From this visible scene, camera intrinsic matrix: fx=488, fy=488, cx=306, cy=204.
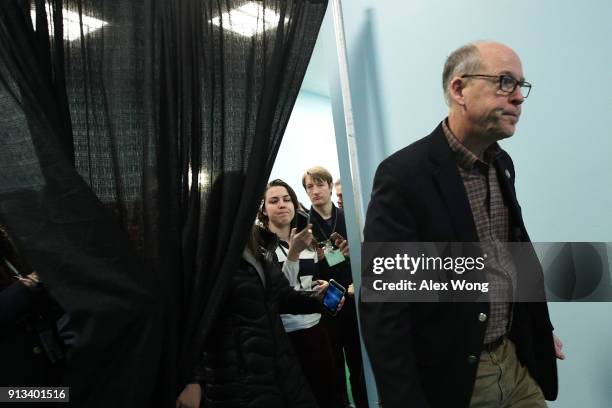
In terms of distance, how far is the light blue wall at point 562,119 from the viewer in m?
1.33

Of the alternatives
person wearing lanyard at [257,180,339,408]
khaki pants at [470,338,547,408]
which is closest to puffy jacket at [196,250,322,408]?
person wearing lanyard at [257,180,339,408]

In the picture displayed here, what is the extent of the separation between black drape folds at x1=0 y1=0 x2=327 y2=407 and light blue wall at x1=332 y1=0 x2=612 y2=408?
52 cm

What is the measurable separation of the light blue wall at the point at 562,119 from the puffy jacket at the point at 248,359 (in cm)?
87

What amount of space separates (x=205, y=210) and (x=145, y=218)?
0.59 feet

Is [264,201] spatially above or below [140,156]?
below

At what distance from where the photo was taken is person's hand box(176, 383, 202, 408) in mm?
1580

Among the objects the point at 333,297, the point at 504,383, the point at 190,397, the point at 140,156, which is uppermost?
the point at 140,156

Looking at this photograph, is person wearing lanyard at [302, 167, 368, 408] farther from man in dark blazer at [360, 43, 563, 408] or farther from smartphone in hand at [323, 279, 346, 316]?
man in dark blazer at [360, 43, 563, 408]

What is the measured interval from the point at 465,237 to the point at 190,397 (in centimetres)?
102

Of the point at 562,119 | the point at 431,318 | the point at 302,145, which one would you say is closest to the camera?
the point at 431,318

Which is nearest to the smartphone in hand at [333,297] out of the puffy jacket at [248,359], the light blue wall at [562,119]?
the puffy jacket at [248,359]

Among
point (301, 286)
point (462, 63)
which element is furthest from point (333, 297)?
point (462, 63)

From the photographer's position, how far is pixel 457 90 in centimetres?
132

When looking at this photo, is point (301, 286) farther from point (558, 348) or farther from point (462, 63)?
point (462, 63)
